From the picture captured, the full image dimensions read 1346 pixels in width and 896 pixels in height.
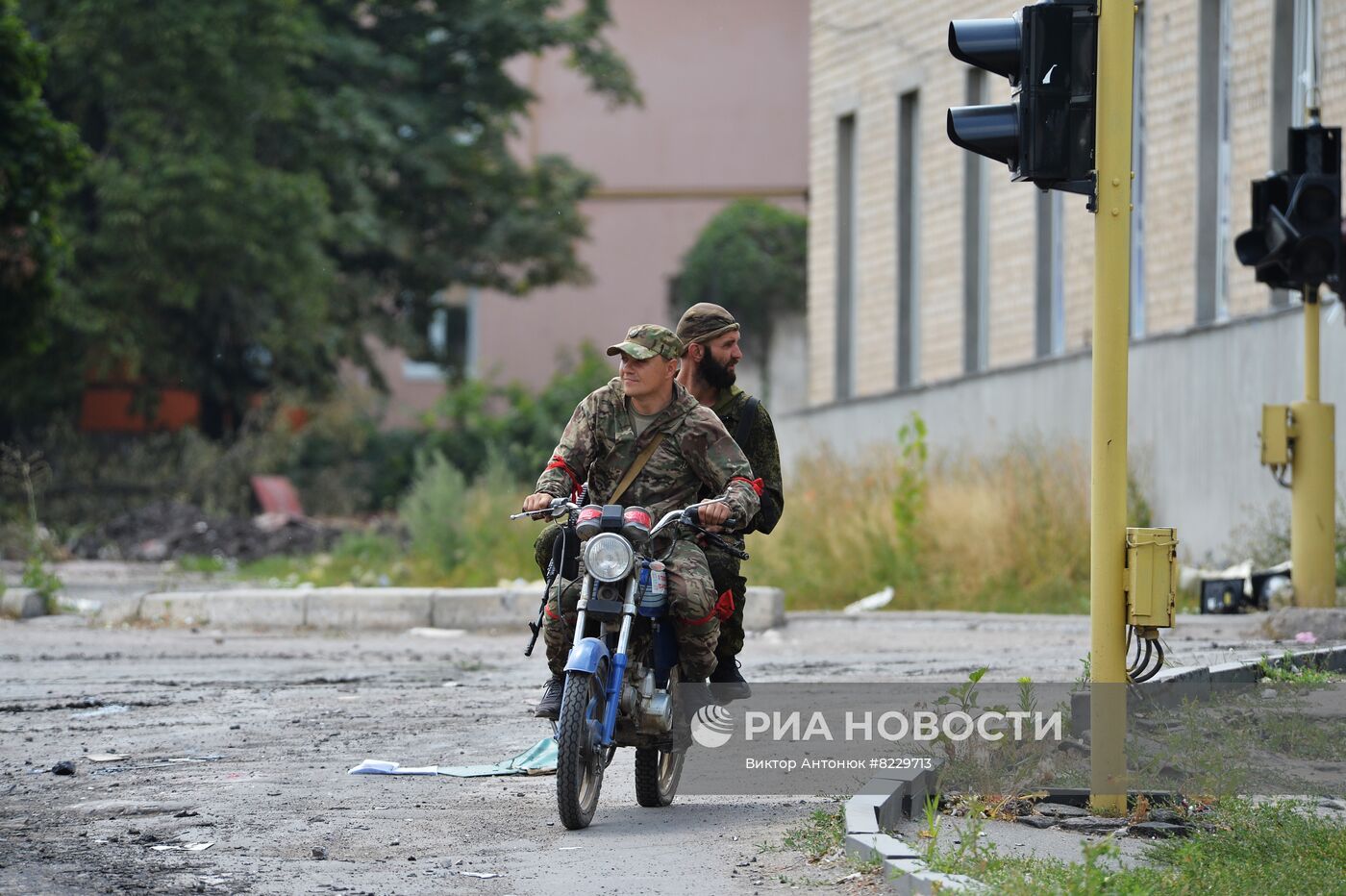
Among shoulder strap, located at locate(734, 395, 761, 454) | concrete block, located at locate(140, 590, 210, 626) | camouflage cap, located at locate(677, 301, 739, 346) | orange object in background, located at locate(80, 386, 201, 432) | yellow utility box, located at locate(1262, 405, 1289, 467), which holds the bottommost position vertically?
concrete block, located at locate(140, 590, 210, 626)

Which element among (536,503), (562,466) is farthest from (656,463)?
(536,503)

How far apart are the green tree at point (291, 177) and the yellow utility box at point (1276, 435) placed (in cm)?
1854

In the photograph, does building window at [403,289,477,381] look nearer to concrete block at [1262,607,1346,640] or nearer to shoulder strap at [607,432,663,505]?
concrete block at [1262,607,1346,640]

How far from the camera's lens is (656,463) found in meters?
7.31

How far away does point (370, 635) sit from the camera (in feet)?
50.2

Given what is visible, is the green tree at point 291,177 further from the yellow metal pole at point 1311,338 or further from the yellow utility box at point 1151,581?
the yellow utility box at point 1151,581

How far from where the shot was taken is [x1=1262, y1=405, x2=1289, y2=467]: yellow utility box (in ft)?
43.4

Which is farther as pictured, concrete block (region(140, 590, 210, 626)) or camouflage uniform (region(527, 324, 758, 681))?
concrete block (region(140, 590, 210, 626))

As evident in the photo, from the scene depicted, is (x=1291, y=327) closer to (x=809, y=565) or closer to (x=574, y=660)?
(x=809, y=565)

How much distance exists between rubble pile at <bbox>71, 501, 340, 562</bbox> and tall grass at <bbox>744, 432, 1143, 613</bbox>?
9713 mm

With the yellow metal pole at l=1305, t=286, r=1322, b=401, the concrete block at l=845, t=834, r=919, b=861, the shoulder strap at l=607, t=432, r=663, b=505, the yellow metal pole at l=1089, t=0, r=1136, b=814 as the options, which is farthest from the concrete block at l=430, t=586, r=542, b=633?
the concrete block at l=845, t=834, r=919, b=861

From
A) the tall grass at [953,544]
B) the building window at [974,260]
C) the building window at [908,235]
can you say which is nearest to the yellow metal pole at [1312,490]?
the tall grass at [953,544]

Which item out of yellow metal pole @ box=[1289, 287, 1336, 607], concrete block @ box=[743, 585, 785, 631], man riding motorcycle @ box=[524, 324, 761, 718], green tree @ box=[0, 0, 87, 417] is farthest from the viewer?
green tree @ box=[0, 0, 87, 417]

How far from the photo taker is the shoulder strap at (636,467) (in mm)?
7266
